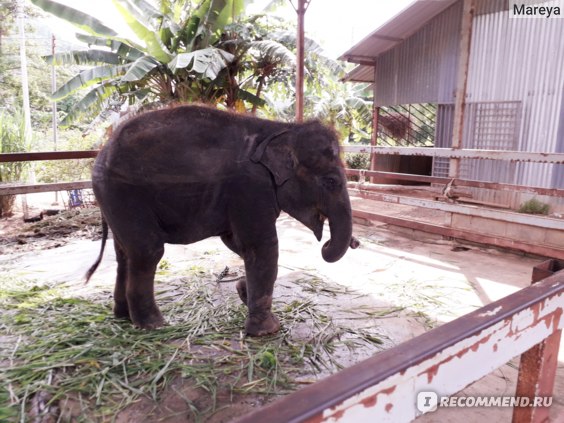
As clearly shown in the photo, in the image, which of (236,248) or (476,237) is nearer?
(236,248)

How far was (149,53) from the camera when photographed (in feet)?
30.5

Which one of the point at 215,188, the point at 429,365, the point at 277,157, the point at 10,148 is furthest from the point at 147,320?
the point at 10,148

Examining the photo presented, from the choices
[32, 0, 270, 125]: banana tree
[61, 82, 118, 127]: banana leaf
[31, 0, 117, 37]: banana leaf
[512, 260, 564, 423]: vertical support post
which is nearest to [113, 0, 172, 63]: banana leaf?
[32, 0, 270, 125]: banana tree

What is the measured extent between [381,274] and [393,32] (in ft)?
25.2

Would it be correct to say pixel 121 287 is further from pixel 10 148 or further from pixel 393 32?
pixel 393 32

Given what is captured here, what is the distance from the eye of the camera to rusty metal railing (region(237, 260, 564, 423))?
74 cm

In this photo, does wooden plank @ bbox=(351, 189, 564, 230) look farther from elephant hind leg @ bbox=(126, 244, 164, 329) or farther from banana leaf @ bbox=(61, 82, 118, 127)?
banana leaf @ bbox=(61, 82, 118, 127)

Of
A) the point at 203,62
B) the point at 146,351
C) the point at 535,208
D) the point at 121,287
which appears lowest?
the point at 146,351

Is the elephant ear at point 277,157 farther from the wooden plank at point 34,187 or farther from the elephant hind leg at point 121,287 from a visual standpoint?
the wooden plank at point 34,187

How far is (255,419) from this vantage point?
68 centimetres

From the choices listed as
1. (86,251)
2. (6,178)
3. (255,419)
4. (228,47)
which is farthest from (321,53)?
(255,419)

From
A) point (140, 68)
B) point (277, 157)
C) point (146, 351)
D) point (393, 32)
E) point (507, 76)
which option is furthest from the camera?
point (393, 32)

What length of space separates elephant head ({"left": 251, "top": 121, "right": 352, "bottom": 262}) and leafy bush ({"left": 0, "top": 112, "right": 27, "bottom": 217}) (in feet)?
26.6

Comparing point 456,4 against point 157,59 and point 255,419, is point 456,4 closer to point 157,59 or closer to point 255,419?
point 157,59
